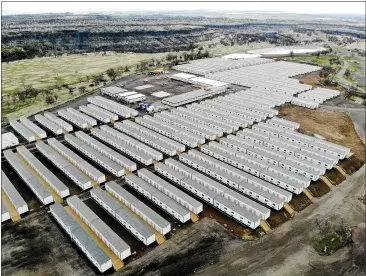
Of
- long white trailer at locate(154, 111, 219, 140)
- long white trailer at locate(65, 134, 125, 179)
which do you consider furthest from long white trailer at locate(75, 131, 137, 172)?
long white trailer at locate(154, 111, 219, 140)

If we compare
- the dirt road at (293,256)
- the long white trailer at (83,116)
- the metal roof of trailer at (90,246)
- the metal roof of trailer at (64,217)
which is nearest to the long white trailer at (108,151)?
the long white trailer at (83,116)

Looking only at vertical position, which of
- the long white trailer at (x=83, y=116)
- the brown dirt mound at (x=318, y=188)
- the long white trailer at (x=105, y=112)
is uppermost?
the long white trailer at (x=105, y=112)

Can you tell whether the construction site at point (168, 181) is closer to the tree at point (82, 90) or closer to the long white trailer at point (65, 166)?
the long white trailer at point (65, 166)

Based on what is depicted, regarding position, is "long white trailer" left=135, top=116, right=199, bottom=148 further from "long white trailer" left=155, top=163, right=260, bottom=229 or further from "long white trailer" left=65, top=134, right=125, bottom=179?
"long white trailer" left=65, top=134, right=125, bottom=179

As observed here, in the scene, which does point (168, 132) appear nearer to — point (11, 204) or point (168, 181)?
point (168, 181)

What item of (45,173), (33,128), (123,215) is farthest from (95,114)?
(123,215)

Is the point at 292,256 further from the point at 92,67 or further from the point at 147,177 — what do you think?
the point at 92,67

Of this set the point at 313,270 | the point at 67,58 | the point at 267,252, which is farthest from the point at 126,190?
the point at 67,58
